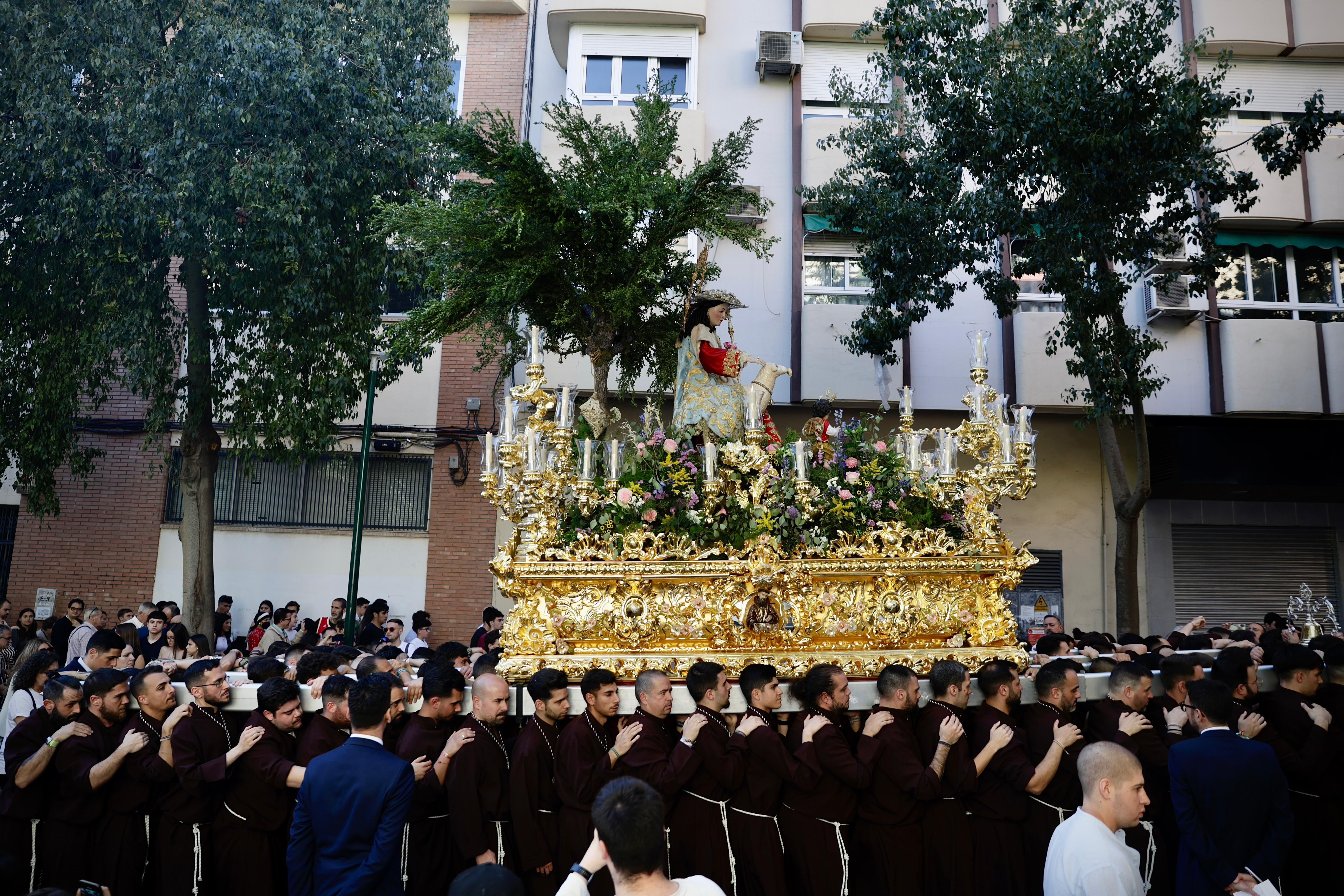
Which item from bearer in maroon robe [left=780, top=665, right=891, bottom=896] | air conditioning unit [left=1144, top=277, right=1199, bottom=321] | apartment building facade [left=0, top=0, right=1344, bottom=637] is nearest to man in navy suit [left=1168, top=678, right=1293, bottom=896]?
bearer in maroon robe [left=780, top=665, right=891, bottom=896]

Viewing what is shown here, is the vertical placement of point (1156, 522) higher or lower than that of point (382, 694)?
higher

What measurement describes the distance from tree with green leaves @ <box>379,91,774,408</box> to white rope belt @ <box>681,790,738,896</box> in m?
3.31

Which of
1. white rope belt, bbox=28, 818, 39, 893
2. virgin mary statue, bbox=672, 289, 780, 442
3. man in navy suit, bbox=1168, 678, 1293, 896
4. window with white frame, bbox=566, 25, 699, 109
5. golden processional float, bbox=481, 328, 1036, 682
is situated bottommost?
white rope belt, bbox=28, 818, 39, 893

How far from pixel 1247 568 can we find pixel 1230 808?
12.2 meters

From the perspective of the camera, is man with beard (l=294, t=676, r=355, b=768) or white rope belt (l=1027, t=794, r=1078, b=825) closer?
man with beard (l=294, t=676, r=355, b=768)

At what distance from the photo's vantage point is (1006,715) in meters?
5.59

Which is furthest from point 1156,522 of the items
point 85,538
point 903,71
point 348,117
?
point 85,538

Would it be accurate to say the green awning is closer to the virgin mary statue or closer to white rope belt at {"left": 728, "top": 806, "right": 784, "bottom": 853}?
the virgin mary statue

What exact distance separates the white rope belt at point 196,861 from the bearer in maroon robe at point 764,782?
110 inches

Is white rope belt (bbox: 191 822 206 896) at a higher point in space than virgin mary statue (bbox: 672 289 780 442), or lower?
lower

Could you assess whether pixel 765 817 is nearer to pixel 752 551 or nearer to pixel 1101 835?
pixel 752 551

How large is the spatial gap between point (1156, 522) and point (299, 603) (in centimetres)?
1263

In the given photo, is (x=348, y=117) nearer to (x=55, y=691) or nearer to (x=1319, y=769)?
(x=55, y=691)

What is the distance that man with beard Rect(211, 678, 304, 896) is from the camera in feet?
17.0
